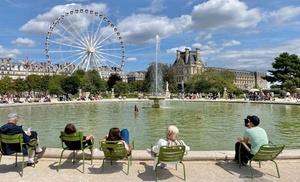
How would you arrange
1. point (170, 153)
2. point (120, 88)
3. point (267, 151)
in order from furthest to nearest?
1. point (120, 88)
2. point (267, 151)
3. point (170, 153)

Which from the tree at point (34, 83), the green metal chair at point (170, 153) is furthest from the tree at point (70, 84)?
the green metal chair at point (170, 153)

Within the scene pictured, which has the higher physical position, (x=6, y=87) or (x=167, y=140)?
(x=6, y=87)

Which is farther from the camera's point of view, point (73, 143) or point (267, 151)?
point (73, 143)

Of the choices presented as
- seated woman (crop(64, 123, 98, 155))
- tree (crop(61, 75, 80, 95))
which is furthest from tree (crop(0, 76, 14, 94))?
seated woman (crop(64, 123, 98, 155))

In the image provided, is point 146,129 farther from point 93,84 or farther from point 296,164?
point 93,84

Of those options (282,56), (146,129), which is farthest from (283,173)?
(282,56)

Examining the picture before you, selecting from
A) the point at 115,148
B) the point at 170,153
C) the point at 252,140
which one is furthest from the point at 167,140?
the point at 252,140

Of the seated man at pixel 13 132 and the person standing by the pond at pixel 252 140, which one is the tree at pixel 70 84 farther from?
the person standing by the pond at pixel 252 140

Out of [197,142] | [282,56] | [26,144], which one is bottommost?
[197,142]

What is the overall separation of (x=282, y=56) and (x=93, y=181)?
67.4 metres

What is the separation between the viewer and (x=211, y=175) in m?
6.09

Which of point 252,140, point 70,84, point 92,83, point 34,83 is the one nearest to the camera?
point 252,140

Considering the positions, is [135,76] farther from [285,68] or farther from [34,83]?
[285,68]

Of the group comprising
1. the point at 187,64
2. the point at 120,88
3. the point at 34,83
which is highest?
the point at 187,64
